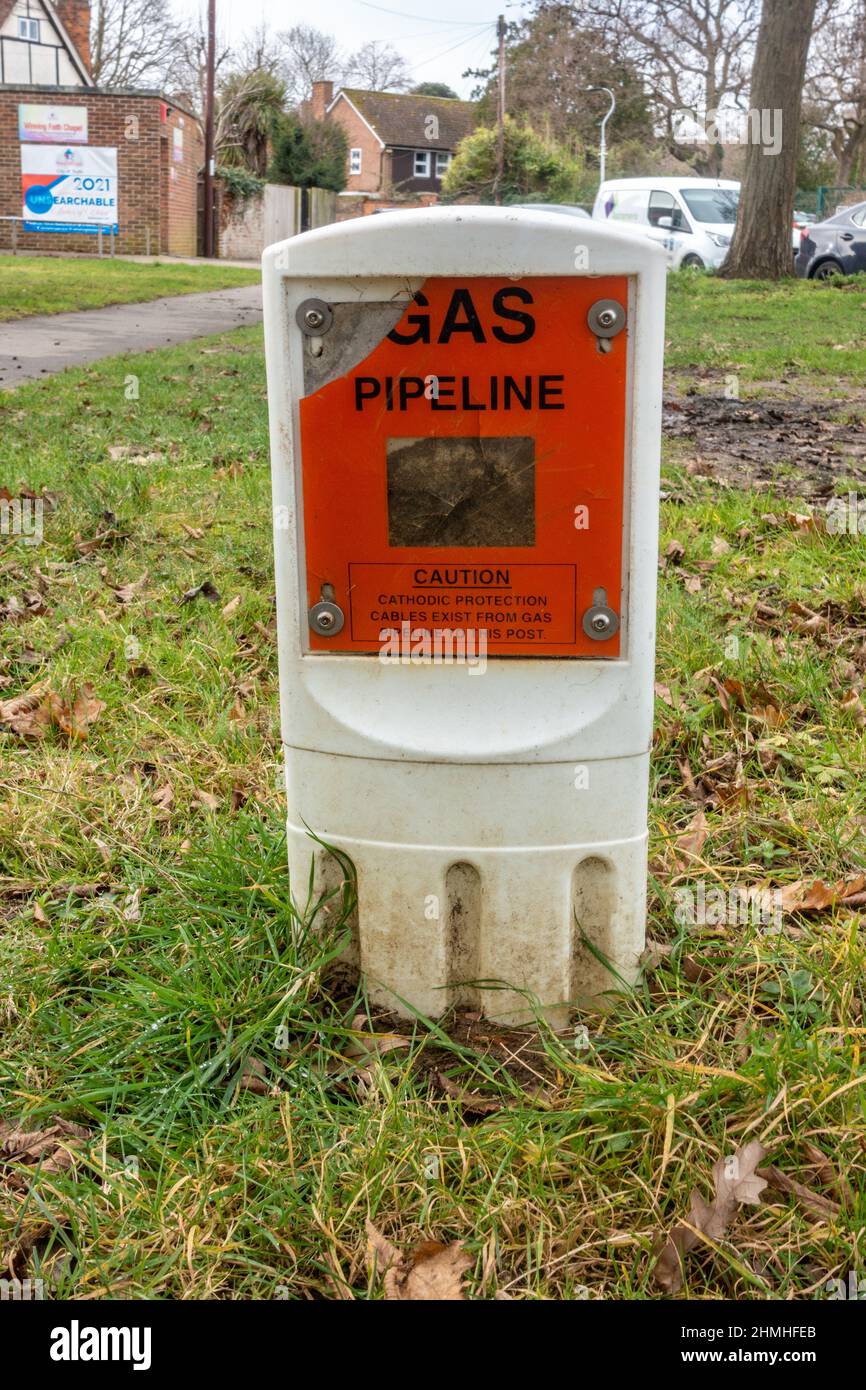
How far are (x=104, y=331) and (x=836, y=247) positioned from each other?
11494 millimetres

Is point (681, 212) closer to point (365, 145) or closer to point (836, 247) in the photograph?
point (836, 247)

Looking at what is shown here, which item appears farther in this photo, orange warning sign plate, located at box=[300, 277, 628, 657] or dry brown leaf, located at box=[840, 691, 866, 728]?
dry brown leaf, located at box=[840, 691, 866, 728]

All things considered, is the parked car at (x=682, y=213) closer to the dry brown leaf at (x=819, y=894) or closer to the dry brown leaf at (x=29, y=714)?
the dry brown leaf at (x=29, y=714)

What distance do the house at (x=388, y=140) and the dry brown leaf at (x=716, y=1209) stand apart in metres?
79.4

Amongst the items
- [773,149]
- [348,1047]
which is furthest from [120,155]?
[348,1047]

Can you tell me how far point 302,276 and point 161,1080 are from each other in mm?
1347

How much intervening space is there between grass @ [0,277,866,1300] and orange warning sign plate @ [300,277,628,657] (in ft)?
2.01

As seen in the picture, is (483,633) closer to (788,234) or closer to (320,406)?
(320,406)

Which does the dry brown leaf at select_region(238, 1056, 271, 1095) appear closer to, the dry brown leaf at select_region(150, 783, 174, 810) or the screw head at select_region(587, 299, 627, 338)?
the dry brown leaf at select_region(150, 783, 174, 810)

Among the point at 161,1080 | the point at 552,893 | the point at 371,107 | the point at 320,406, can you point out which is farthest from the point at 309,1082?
the point at 371,107

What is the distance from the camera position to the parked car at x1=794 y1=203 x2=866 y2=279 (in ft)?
63.5

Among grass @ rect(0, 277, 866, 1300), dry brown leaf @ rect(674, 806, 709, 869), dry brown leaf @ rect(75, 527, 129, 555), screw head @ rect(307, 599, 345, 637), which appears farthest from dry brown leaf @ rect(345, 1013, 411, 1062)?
A: dry brown leaf @ rect(75, 527, 129, 555)

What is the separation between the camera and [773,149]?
17.9 metres

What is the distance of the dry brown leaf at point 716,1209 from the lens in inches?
70.4
